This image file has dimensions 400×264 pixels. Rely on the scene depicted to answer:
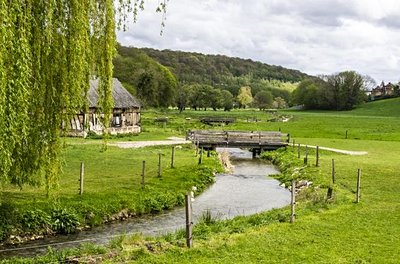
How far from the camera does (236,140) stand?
47.5 m

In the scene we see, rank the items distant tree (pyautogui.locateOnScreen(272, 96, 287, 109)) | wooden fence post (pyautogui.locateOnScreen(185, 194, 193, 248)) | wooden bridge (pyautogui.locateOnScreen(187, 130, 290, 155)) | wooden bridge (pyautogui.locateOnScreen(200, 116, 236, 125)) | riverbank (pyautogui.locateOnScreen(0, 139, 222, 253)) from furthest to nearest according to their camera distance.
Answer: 1. distant tree (pyautogui.locateOnScreen(272, 96, 287, 109))
2. wooden bridge (pyautogui.locateOnScreen(200, 116, 236, 125))
3. wooden bridge (pyautogui.locateOnScreen(187, 130, 290, 155))
4. riverbank (pyautogui.locateOnScreen(0, 139, 222, 253))
5. wooden fence post (pyautogui.locateOnScreen(185, 194, 193, 248))

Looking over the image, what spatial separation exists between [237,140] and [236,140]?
0.11 metres

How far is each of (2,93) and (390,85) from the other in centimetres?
19208

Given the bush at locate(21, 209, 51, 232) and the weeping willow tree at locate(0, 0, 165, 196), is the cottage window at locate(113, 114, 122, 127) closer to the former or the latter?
the bush at locate(21, 209, 51, 232)

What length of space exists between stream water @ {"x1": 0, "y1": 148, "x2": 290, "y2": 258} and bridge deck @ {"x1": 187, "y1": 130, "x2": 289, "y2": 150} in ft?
27.8

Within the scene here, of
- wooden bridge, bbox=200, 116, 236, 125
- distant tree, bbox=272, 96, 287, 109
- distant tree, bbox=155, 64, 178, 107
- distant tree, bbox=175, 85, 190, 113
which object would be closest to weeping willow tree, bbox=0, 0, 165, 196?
wooden bridge, bbox=200, 116, 236, 125

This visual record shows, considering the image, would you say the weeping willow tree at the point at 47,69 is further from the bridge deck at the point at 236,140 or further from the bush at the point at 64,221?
the bridge deck at the point at 236,140

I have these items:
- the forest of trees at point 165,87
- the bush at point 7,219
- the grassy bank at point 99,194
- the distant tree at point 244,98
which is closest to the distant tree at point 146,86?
the forest of trees at point 165,87

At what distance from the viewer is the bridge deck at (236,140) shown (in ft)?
153

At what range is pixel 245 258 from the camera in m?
13.4

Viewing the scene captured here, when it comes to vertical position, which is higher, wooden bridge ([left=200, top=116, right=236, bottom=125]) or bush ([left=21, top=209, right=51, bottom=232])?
wooden bridge ([left=200, top=116, right=236, bottom=125])

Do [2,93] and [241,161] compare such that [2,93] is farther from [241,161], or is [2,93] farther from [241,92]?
[241,92]

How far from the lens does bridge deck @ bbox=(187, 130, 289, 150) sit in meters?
46.8

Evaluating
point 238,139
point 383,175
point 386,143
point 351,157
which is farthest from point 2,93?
point 386,143
